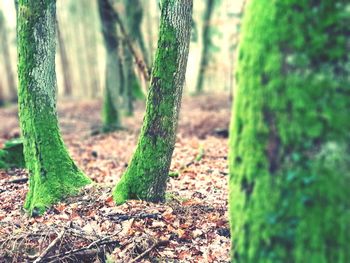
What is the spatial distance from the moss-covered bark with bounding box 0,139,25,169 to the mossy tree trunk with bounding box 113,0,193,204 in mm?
3872

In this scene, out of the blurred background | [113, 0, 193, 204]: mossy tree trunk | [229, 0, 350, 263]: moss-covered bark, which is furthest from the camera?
the blurred background

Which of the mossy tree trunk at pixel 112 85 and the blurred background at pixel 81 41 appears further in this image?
the blurred background at pixel 81 41

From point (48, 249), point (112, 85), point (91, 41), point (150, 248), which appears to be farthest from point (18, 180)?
point (91, 41)

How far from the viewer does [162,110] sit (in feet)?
18.1

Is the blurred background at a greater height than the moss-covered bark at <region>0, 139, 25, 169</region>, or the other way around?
the blurred background

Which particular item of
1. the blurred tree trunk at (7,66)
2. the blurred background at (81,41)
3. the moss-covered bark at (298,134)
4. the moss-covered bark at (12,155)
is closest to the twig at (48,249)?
the moss-covered bark at (298,134)

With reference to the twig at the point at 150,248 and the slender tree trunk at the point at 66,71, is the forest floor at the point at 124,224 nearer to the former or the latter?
the twig at the point at 150,248

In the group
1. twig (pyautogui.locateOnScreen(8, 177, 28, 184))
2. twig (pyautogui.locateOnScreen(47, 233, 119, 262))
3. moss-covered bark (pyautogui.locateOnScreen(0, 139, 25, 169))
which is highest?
moss-covered bark (pyautogui.locateOnScreen(0, 139, 25, 169))

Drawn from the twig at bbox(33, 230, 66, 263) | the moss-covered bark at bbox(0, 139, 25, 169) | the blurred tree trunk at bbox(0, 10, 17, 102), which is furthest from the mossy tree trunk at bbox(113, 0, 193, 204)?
the blurred tree trunk at bbox(0, 10, 17, 102)

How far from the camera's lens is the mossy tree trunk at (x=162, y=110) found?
5406mm

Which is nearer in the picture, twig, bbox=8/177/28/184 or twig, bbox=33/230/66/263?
twig, bbox=33/230/66/263

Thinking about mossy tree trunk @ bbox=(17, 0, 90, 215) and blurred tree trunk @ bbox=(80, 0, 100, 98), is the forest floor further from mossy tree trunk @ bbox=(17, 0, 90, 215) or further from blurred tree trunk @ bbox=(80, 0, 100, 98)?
blurred tree trunk @ bbox=(80, 0, 100, 98)

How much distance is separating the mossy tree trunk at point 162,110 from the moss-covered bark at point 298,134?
2.58m

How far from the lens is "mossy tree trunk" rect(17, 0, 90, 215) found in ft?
19.0
